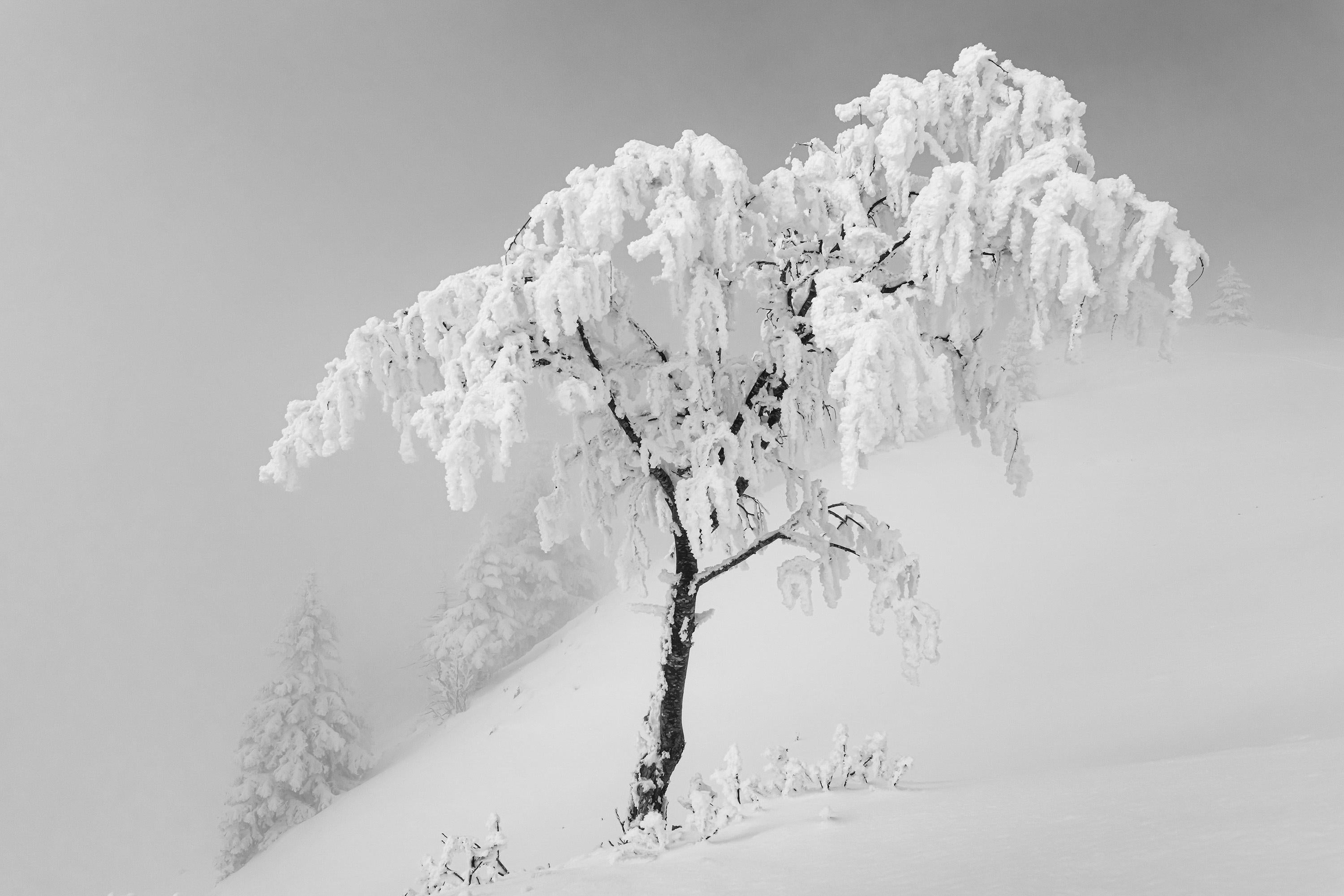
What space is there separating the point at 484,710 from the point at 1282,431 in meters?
19.4

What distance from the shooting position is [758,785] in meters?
4.33

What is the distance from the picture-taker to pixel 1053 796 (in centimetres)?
323

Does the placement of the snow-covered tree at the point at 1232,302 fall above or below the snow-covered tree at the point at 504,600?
above

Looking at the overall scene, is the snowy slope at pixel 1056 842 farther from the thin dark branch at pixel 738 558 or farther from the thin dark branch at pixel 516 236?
the thin dark branch at pixel 516 236

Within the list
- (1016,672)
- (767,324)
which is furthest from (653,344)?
(1016,672)

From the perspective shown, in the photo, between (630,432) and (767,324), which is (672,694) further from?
(767,324)

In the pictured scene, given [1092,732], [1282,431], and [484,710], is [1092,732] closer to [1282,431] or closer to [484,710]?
[484,710]

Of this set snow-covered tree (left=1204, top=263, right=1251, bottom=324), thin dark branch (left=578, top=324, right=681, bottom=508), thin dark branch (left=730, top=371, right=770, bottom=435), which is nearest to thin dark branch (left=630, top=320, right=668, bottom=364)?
thin dark branch (left=578, top=324, right=681, bottom=508)

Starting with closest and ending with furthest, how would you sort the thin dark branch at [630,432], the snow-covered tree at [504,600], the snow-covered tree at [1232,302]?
the thin dark branch at [630,432], the snow-covered tree at [504,600], the snow-covered tree at [1232,302]

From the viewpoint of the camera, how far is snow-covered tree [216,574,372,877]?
16688 mm

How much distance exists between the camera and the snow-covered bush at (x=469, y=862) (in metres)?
3.13

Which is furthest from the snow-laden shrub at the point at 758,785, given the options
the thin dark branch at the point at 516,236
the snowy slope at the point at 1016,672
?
the thin dark branch at the point at 516,236

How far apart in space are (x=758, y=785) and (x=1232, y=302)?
51.6m

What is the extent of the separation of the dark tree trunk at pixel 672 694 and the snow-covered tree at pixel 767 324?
0.06 ft
